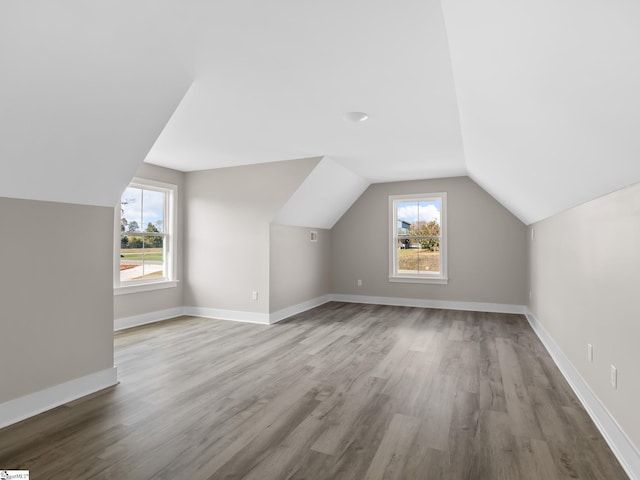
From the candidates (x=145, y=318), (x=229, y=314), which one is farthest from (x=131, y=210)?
(x=229, y=314)

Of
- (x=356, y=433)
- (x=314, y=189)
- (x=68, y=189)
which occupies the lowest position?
(x=356, y=433)

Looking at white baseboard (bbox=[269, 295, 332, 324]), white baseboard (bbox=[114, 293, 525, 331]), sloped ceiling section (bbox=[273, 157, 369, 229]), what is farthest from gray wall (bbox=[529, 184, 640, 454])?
white baseboard (bbox=[269, 295, 332, 324])

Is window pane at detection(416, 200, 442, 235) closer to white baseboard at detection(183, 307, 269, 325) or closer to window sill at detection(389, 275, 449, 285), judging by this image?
window sill at detection(389, 275, 449, 285)

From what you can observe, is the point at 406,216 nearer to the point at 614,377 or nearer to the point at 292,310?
the point at 292,310

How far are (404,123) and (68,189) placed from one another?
2924 millimetres

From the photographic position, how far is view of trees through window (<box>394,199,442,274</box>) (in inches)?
258

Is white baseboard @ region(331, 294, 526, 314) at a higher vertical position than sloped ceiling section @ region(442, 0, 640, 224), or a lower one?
lower

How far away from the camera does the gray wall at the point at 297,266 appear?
5.38m

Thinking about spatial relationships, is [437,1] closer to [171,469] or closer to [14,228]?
[171,469]

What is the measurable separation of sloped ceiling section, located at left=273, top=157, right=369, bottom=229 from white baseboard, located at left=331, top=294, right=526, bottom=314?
156cm

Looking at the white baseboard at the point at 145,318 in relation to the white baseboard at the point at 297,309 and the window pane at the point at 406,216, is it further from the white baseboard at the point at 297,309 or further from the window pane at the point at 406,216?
the window pane at the point at 406,216

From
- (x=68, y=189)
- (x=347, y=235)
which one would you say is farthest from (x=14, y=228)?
(x=347, y=235)

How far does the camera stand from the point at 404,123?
11.4 feet

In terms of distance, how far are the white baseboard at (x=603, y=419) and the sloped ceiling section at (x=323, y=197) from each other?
3498mm
